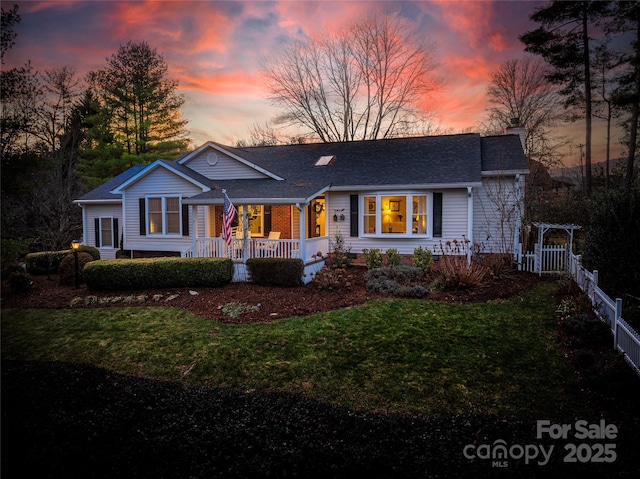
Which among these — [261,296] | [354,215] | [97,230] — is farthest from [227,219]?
[97,230]

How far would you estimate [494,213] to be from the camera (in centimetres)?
1360

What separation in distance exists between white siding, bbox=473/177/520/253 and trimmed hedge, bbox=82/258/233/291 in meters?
9.06

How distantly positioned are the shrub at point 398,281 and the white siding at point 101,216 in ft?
42.6

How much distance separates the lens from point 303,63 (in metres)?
26.0

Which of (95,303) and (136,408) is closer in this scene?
(136,408)

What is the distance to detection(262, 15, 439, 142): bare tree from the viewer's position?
24.5 m

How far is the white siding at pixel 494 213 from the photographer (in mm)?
13188

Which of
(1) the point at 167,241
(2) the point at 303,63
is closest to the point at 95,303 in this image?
(1) the point at 167,241

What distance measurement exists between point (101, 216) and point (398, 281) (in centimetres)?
1481

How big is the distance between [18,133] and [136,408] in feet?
12.7

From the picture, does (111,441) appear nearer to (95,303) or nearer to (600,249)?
(95,303)

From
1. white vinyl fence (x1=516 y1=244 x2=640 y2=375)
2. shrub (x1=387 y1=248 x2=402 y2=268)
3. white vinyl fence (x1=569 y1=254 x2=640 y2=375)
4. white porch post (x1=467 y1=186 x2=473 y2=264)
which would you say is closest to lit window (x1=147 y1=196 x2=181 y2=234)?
shrub (x1=387 y1=248 x2=402 y2=268)

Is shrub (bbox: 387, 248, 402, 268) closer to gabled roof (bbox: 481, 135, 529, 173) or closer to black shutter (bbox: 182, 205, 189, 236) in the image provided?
gabled roof (bbox: 481, 135, 529, 173)

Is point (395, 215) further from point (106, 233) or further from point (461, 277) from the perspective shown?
point (106, 233)
